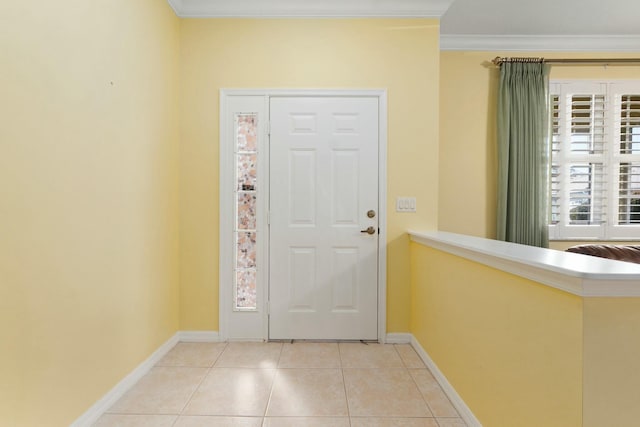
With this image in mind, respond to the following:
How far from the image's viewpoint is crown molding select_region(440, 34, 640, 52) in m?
3.57

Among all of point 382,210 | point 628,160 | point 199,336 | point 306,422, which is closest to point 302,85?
point 382,210

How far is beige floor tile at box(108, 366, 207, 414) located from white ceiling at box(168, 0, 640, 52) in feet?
9.19

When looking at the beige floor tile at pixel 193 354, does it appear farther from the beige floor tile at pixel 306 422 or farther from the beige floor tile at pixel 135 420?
the beige floor tile at pixel 306 422

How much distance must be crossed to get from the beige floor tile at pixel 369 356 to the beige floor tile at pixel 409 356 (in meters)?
0.04

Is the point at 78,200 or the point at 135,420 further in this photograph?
the point at 135,420

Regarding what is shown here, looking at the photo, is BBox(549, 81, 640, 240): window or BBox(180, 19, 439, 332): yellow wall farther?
BBox(549, 81, 640, 240): window

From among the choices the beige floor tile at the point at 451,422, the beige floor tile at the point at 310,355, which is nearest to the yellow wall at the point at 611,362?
the beige floor tile at the point at 451,422

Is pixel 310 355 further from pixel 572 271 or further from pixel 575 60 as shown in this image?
pixel 575 60

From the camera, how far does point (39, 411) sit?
1486mm

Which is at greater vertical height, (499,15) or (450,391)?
(499,15)

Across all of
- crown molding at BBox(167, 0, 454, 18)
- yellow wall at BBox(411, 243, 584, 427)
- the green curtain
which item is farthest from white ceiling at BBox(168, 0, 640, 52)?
yellow wall at BBox(411, 243, 584, 427)

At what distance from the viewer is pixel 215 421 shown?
1.84 m

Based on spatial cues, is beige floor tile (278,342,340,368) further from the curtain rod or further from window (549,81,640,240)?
the curtain rod

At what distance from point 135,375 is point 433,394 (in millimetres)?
1892
